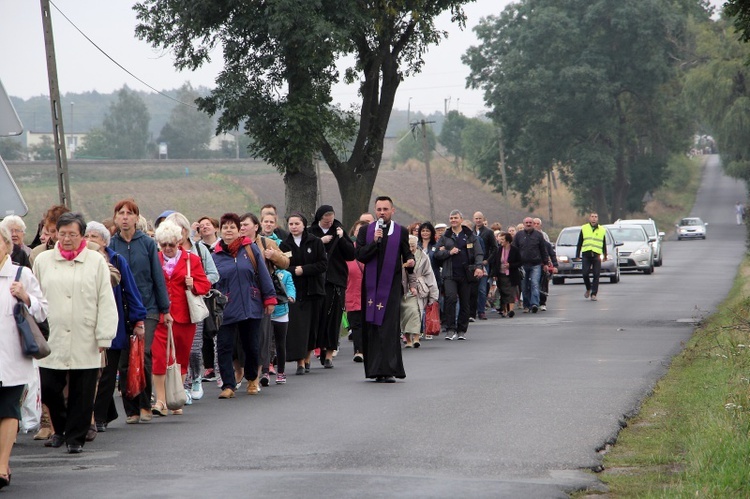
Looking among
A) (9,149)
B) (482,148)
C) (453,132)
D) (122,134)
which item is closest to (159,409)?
(482,148)

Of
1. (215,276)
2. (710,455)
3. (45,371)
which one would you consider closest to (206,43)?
(215,276)

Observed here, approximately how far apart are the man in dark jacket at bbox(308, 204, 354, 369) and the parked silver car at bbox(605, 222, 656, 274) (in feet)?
82.9

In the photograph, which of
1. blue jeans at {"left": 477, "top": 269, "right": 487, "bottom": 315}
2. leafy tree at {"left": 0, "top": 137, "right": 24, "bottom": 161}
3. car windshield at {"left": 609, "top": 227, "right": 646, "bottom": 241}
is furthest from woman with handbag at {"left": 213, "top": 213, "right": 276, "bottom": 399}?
leafy tree at {"left": 0, "top": 137, "right": 24, "bottom": 161}

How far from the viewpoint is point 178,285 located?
12.1m

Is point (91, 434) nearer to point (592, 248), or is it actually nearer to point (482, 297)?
point (482, 297)

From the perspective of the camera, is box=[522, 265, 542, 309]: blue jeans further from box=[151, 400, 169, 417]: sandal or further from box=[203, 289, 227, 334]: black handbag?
box=[151, 400, 169, 417]: sandal

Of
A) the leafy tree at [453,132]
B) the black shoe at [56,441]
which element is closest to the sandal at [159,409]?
the black shoe at [56,441]

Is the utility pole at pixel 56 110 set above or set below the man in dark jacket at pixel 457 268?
above

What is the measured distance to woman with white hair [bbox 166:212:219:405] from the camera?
39.9 feet

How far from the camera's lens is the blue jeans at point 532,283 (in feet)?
86.0

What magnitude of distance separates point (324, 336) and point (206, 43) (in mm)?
17467

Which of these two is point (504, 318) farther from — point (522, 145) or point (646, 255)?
point (522, 145)

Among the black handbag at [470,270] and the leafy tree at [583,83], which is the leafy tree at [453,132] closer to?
the leafy tree at [583,83]

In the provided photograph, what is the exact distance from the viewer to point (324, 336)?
1603cm
